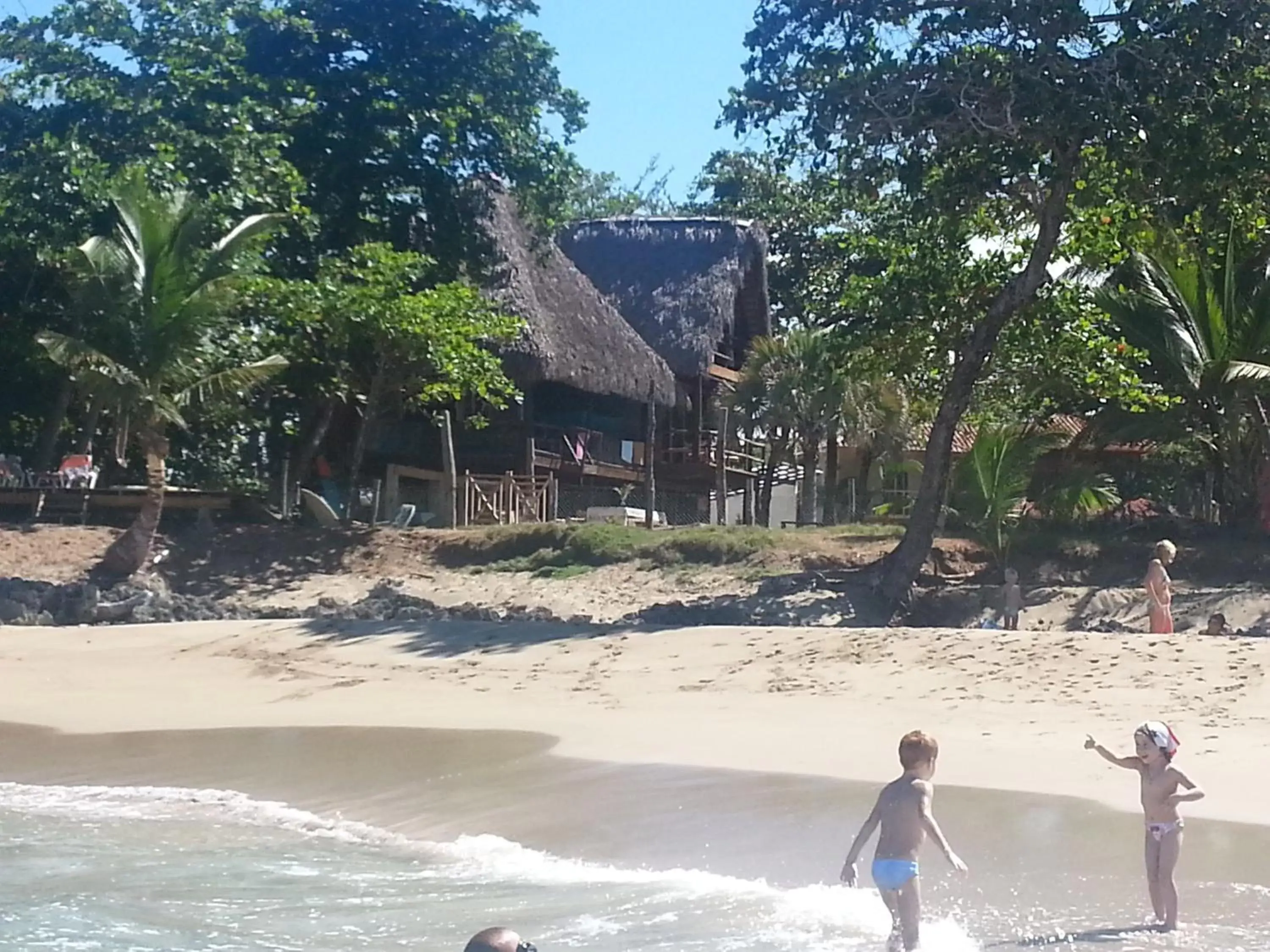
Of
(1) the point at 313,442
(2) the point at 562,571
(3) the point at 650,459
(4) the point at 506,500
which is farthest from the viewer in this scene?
(3) the point at 650,459

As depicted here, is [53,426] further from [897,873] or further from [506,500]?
[897,873]

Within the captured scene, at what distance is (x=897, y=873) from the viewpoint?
252 inches

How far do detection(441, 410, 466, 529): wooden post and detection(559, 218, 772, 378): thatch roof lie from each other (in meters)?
7.19

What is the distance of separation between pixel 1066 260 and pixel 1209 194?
6.80ft

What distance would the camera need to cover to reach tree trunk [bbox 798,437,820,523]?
1037 inches

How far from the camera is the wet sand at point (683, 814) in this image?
23.3 feet

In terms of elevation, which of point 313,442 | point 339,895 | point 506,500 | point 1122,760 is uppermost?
point 313,442

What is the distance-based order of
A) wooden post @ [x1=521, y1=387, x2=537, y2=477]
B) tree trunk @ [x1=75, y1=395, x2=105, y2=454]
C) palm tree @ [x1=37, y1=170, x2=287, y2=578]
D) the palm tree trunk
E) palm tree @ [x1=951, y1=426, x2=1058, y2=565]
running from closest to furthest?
palm tree @ [x1=37, y1=170, x2=287, y2=578], palm tree @ [x1=951, y1=426, x2=1058, y2=565], tree trunk @ [x1=75, y1=395, x2=105, y2=454], wooden post @ [x1=521, y1=387, x2=537, y2=477], the palm tree trunk

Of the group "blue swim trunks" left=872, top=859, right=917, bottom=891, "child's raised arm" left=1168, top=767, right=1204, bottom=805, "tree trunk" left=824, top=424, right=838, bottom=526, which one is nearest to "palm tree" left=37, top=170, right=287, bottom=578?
"tree trunk" left=824, top=424, right=838, bottom=526

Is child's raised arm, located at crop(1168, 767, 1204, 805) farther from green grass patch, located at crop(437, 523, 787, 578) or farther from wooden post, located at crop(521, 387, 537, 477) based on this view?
wooden post, located at crop(521, 387, 537, 477)

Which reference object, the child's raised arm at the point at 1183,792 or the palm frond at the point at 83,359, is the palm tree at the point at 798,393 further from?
the child's raised arm at the point at 1183,792

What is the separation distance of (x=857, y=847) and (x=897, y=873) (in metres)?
0.18

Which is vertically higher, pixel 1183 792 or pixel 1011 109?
pixel 1011 109

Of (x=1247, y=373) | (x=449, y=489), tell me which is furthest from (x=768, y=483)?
(x=1247, y=373)
